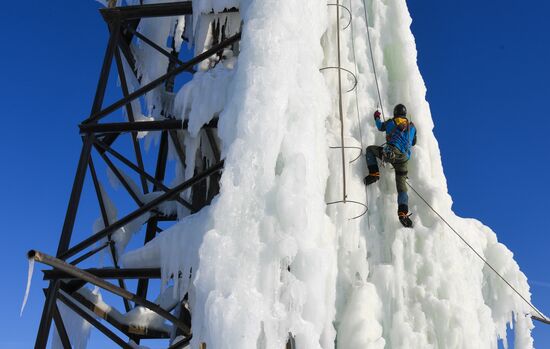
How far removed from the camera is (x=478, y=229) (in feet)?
25.8

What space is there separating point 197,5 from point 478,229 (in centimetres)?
465

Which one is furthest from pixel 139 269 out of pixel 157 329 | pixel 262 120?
pixel 262 120

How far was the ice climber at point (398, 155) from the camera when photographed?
720 cm

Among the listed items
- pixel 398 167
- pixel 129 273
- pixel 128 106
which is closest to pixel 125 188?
pixel 128 106

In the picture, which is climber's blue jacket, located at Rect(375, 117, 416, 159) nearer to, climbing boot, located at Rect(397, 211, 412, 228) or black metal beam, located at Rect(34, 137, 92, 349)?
climbing boot, located at Rect(397, 211, 412, 228)

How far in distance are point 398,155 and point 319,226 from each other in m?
1.87

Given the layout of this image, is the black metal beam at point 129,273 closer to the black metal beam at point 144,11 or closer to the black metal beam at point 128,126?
the black metal beam at point 128,126

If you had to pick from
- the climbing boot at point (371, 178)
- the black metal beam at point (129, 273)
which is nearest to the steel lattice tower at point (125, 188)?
the black metal beam at point (129, 273)

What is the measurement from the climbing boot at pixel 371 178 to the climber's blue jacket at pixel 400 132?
15.6 inches

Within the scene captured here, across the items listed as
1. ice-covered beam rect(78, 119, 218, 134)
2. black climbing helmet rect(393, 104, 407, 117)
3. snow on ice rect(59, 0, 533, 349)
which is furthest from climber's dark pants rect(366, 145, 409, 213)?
ice-covered beam rect(78, 119, 218, 134)

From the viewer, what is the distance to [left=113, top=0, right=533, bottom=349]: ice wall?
5312mm

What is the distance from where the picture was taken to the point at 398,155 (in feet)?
24.0

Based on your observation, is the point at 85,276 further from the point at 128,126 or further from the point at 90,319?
the point at 128,126

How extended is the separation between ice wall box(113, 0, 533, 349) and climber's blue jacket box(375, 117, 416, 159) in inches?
9.5
